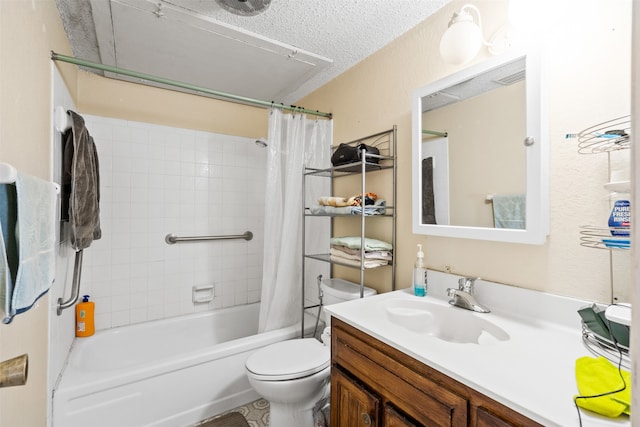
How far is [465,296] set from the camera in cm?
124

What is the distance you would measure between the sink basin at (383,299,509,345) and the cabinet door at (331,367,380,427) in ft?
0.96

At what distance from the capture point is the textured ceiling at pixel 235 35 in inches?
57.5

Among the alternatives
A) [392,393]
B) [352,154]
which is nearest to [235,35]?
[352,154]

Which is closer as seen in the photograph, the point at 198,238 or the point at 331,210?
the point at 331,210

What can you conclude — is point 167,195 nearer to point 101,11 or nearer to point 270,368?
point 101,11

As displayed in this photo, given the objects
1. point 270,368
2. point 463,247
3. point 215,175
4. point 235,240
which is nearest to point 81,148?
point 215,175

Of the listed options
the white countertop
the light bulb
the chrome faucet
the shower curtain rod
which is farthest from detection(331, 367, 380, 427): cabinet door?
the shower curtain rod

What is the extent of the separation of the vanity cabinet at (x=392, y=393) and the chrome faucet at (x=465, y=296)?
0.44 m

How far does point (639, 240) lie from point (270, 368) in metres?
1.48

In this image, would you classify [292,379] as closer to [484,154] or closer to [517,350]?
[517,350]

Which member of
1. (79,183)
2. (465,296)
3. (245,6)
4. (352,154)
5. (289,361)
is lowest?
(289,361)

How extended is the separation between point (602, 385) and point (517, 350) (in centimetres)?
23

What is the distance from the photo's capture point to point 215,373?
5.79ft

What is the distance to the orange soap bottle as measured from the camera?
6.48 ft
